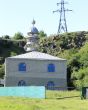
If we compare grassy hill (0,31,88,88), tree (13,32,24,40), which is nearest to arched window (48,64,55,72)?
grassy hill (0,31,88,88)

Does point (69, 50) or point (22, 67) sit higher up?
point (69, 50)

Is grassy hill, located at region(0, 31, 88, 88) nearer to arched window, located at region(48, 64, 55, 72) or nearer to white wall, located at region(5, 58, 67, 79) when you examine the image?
white wall, located at region(5, 58, 67, 79)

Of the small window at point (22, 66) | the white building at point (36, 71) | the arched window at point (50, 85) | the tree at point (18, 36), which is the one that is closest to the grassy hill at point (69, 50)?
the white building at point (36, 71)

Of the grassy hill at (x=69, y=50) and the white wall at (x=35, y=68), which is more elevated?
the grassy hill at (x=69, y=50)

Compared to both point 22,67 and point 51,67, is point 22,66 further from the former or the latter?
point 51,67

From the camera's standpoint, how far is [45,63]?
59406mm

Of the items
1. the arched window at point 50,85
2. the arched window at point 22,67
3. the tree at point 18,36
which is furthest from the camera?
the tree at point 18,36

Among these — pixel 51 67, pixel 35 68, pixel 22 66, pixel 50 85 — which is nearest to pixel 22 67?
pixel 22 66

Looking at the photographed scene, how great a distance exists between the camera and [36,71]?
59.4m

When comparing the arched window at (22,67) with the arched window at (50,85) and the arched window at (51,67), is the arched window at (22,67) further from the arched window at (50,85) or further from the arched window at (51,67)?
the arched window at (50,85)

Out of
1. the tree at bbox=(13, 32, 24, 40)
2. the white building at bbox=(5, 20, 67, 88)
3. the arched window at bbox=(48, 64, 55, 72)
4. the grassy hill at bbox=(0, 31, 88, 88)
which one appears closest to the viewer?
the white building at bbox=(5, 20, 67, 88)

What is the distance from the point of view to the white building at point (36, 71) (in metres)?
58.5

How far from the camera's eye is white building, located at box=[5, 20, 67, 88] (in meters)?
58.5

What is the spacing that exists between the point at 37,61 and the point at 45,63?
991 mm
